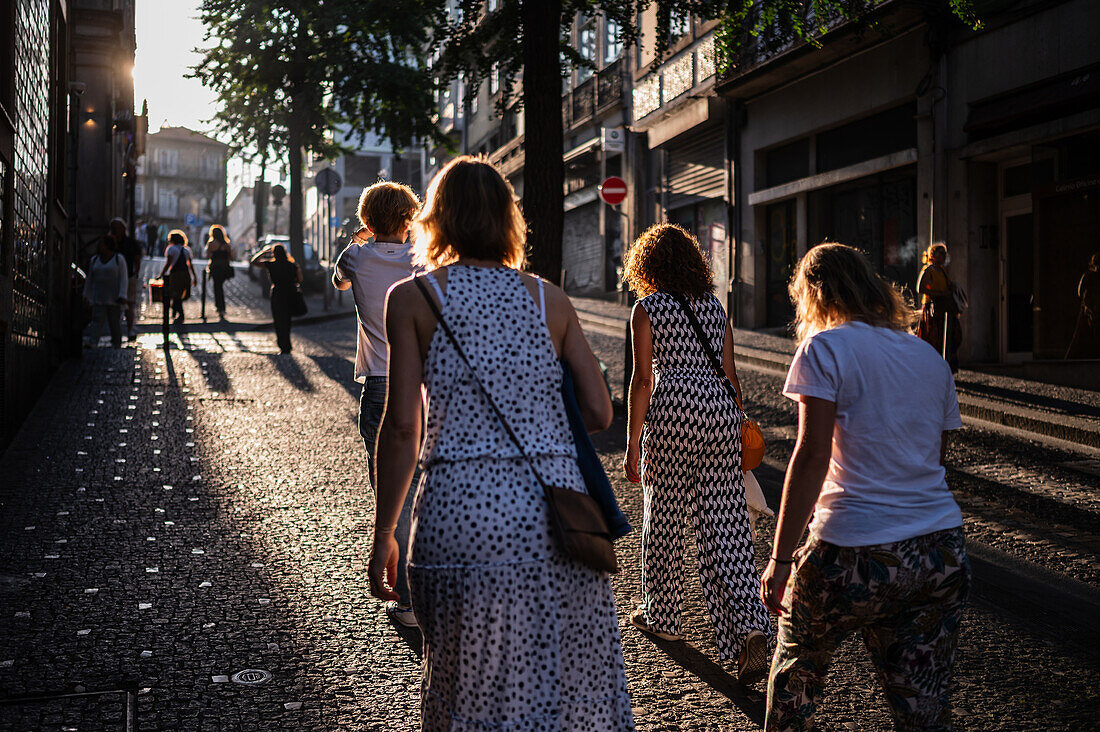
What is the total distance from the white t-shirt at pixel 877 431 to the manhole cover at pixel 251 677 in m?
2.14

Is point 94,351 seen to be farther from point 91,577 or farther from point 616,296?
point 616,296

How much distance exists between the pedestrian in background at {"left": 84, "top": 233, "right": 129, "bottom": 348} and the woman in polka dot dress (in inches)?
586

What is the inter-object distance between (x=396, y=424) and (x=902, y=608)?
133cm

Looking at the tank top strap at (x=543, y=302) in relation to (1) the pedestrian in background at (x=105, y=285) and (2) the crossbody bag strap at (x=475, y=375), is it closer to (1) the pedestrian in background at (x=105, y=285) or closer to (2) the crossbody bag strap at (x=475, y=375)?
(2) the crossbody bag strap at (x=475, y=375)

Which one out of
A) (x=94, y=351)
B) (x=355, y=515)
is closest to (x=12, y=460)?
(x=355, y=515)

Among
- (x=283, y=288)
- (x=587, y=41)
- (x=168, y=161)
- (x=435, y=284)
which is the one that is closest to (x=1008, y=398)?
(x=283, y=288)

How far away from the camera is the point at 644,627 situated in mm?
4707

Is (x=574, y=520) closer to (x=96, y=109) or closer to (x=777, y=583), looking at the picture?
(x=777, y=583)

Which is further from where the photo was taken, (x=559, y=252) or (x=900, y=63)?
(x=900, y=63)

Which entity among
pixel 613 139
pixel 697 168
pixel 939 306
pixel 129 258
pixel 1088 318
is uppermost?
pixel 613 139

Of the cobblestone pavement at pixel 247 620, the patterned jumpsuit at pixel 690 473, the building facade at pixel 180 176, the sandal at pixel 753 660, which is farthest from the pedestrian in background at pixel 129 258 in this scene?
the building facade at pixel 180 176

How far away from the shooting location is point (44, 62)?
11.6 m

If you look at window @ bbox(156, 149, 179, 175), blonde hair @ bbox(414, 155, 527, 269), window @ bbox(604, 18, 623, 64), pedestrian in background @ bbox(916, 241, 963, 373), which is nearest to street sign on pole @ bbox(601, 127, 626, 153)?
window @ bbox(604, 18, 623, 64)

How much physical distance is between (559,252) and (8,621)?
7.05 meters
